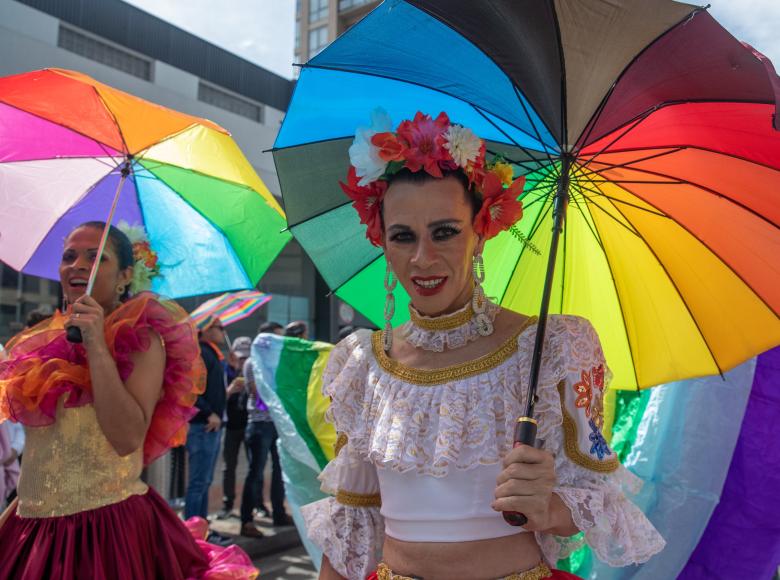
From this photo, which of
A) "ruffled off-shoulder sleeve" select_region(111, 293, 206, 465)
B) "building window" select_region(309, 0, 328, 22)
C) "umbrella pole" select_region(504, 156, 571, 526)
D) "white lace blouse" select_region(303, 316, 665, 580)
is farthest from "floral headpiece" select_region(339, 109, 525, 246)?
"building window" select_region(309, 0, 328, 22)

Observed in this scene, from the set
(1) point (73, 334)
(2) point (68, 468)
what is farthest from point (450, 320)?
(2) point (68, 468)

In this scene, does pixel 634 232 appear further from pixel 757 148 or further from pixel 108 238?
pixel 108 238

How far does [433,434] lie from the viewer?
173cm

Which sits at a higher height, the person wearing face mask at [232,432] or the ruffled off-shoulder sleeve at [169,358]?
the ruffled off-shoulder sleeve at [169,358]

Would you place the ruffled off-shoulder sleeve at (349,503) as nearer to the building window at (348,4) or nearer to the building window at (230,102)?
the building window at (230,102)

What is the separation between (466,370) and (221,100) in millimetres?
14871

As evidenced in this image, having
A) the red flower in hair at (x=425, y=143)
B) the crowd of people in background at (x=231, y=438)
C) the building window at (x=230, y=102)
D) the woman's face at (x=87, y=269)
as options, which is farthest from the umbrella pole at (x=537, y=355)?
the building window at (x=230, y=102)

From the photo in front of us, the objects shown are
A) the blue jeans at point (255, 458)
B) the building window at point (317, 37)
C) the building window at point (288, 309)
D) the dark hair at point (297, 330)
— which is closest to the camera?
the blue jeans at point (255, 458)

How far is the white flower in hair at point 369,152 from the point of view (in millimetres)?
1884

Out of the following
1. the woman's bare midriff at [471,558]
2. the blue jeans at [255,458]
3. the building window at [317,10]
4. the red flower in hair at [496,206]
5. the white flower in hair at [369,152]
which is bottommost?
the blue jeans at [255,458]

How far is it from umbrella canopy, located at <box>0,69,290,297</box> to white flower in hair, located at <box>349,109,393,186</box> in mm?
1360

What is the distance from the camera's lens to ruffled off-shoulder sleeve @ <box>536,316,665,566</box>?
5.25 feet

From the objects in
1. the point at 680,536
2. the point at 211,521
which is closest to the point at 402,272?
the point at 680,536

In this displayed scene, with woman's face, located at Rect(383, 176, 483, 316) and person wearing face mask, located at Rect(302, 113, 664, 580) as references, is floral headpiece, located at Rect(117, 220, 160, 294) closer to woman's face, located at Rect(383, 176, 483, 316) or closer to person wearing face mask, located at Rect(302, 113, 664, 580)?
person wearing face mask, located at Rect(302, 113, 664, 580)
